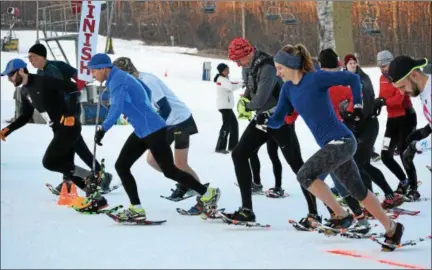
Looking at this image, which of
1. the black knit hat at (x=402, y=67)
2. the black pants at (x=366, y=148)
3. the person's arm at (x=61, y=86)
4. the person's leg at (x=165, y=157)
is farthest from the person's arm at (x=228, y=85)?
the black knit hat at (x=402, y=67)

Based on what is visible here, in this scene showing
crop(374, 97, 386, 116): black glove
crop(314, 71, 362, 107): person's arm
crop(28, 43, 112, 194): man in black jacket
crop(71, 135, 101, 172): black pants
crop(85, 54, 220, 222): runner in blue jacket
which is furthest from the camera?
crop(71, 135, 101, 172): black pants

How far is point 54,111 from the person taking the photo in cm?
893

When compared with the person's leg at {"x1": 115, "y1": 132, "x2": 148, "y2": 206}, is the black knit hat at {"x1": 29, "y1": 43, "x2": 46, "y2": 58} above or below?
above

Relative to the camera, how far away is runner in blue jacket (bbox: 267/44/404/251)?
241 inches

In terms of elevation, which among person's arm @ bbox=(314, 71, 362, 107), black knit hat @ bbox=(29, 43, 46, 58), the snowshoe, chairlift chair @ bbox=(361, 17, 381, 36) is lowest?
the snowshoe

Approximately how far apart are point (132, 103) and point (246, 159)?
3.46 ft

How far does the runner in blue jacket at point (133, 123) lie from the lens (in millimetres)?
7352

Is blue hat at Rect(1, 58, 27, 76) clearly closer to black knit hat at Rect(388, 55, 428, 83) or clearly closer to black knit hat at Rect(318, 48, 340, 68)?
black knit hat at Rect(318, 48, 340, 68)

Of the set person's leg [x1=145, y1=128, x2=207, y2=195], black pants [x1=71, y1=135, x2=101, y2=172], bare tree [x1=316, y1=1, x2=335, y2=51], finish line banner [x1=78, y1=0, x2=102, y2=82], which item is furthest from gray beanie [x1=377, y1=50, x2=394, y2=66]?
bare tree [x1=316, y1=1, x2=335, y2=51]

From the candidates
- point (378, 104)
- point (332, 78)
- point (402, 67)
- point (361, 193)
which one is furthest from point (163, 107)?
point (402, 67)

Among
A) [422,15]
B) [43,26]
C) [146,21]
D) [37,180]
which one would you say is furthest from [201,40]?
[37,180]

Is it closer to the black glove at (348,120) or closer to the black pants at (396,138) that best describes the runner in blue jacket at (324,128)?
the black glove at (348,120)

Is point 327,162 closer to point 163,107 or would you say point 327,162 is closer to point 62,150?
point 163,107

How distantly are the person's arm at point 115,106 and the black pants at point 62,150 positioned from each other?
176 centimetres
